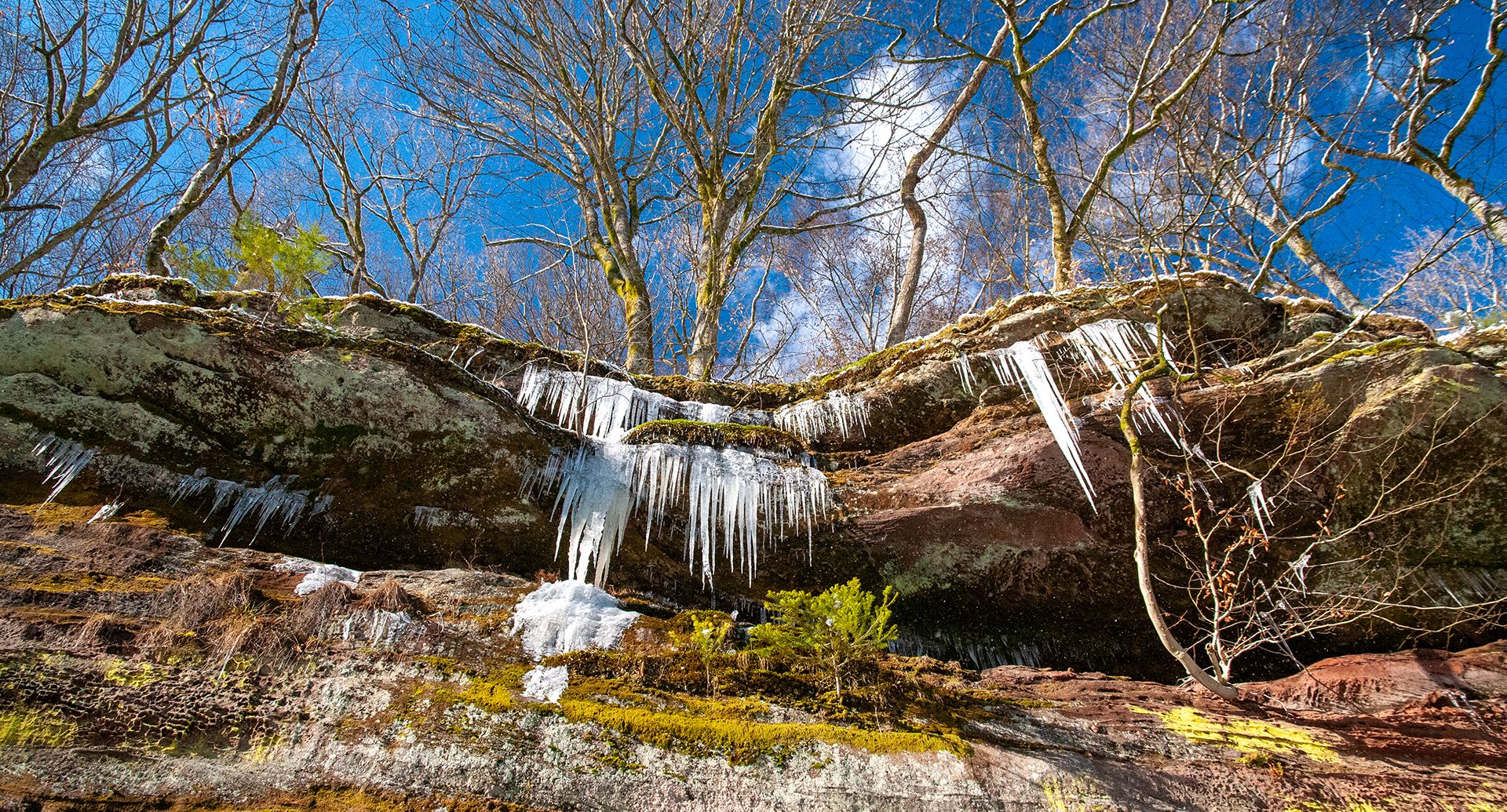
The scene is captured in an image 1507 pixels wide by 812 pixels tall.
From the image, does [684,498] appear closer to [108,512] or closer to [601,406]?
[601,406]

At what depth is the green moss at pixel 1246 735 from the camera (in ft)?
9.52

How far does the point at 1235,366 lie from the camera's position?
5105mm

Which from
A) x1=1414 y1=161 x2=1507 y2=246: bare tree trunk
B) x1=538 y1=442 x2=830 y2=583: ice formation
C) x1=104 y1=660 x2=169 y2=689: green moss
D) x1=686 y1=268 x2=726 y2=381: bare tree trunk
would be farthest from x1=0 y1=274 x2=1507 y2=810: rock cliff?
x1=1414 y1=161 x2=1507 y2=246: bare tree trunk

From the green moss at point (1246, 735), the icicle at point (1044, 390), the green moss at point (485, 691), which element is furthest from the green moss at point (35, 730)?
the icicle at point (1044, 390)

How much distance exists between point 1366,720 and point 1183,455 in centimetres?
205

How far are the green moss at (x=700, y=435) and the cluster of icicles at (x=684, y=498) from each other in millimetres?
95

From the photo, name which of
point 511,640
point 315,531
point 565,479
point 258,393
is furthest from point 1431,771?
point 258,393

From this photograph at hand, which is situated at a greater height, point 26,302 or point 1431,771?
point 26,302

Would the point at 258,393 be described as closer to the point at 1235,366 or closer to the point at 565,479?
the point at 565,479

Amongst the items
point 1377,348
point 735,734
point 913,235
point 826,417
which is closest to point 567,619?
point 735,734

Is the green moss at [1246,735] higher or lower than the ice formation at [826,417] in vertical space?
lower

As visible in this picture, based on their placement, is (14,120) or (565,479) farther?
(14,120)

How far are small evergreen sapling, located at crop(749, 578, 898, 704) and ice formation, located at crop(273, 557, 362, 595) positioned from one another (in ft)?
7.10

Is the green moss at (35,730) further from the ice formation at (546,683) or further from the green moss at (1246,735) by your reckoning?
the green moss at (1246,735)
